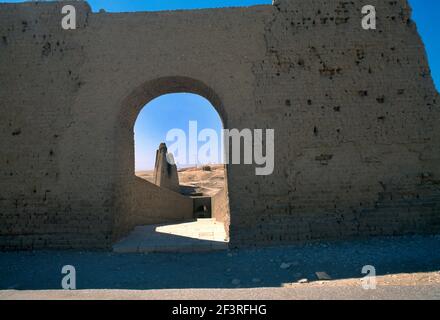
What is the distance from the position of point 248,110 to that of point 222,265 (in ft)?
10.6

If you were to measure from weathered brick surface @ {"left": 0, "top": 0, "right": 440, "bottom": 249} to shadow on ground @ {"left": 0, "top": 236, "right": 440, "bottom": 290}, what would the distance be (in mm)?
387

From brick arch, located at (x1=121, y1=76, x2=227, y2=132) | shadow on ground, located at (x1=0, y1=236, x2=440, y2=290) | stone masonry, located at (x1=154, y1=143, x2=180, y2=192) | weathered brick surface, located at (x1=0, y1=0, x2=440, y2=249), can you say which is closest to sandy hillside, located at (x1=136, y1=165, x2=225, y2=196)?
stone masonry, located at (x1=154, y1=143, x2=180, y2=192)

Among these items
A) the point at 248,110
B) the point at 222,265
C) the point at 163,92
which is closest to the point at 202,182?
the point at 163,92

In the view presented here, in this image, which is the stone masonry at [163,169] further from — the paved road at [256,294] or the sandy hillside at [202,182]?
the paved road at [256,294]

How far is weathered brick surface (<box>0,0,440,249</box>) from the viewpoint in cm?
569

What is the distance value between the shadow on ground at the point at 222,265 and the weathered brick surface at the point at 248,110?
387 millimetres

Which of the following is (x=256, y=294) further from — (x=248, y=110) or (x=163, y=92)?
(x=163, y=92)

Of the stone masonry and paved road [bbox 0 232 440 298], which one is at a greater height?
the stone masonry

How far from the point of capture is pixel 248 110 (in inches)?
234

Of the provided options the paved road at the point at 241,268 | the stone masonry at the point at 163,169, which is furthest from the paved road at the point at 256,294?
the stone masonry at the point at 163,169

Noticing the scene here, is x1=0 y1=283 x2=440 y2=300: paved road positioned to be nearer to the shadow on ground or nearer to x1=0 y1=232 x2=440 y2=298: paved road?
x1=0 y1=232 x2=440 y2=298: paved road

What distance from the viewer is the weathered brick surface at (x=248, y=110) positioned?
18.7 ft

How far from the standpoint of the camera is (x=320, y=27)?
245 inches

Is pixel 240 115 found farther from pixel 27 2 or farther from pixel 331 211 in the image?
pixel 27 2
